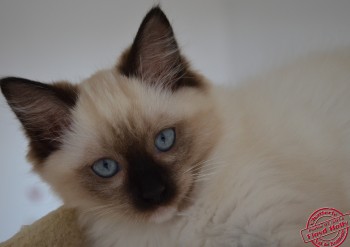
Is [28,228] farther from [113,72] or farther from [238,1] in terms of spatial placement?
[238,1]

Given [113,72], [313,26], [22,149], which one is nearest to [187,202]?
[113,72]

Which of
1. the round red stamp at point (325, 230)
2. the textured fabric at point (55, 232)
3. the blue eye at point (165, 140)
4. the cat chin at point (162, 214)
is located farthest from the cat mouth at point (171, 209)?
the textured fabric at point (55, 232)

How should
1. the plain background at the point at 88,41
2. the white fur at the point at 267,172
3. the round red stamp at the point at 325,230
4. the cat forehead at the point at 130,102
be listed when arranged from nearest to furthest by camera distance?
1. the round red stamp at the point at 325,230
2. the white fur at the point at 267,172
3. the cat forehead at the point at 130,102
4. the plain background at the point at 88,41

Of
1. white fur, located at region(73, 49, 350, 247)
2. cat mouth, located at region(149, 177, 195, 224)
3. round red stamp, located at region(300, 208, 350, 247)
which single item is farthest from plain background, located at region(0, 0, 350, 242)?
round red stamp, located at region(300, 208, 350, 247)

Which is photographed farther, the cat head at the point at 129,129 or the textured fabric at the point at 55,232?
the textured fabric at the point at 55,232

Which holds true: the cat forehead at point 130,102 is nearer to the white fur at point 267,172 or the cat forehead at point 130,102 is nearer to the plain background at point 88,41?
the white fur at point 267,172

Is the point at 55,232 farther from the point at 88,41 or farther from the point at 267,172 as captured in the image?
the point at 88,41
